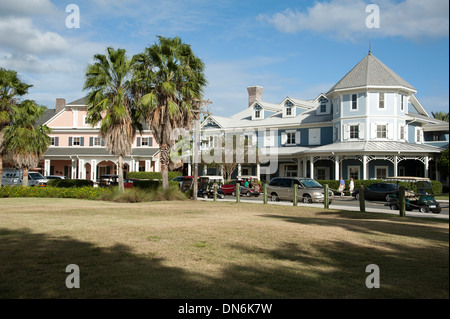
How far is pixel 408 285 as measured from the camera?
602cm

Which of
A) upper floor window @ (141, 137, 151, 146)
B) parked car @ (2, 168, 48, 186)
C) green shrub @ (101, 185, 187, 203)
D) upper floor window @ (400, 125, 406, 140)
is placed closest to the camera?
green shrub @ (101, 185, 187, 203)

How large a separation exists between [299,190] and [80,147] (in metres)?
35.1

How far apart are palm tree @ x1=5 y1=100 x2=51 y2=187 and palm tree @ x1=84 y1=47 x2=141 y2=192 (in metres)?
6.28

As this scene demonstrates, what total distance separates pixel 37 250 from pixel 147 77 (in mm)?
20113

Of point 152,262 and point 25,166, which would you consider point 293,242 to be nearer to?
point 152,262

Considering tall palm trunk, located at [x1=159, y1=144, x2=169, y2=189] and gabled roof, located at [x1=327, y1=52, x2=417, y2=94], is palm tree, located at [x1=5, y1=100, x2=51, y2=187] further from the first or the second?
gabled roof, located at [x1=327, y1=52, x2=417, y2=94]

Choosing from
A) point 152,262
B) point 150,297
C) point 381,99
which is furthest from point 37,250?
point 381,99

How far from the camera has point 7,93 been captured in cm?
3044

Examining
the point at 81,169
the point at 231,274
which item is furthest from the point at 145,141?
the point at 231,274

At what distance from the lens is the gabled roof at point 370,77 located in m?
38.6

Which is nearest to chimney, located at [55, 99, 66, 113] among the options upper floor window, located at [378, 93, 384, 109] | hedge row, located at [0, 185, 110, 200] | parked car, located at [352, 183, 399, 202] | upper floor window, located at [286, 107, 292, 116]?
upper floor window, located at [286, 107, 292, 116]

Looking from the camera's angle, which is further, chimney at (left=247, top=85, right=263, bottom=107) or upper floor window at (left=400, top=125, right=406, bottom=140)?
chimney at (left=247, top=85, right=263, bottom=107)

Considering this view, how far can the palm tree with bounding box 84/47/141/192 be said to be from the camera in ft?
87.5

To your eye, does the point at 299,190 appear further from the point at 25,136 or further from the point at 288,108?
the point at 288,108
